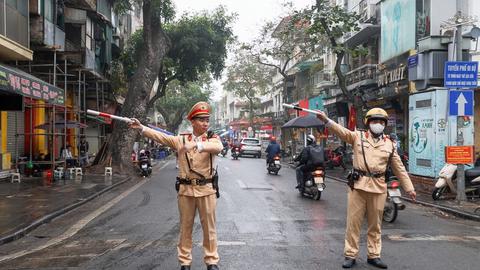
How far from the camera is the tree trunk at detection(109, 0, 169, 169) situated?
887 inches

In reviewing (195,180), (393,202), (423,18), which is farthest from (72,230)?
(423,18)

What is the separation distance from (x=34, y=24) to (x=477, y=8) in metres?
15.9

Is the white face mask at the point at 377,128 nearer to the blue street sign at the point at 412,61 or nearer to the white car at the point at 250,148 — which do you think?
the blue street sign at the point at 412,61

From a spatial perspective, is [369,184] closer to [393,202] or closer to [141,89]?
[393,202]

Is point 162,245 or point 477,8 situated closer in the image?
point 162,245

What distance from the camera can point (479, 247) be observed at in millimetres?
7445

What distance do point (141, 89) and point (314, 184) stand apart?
1203 centimetres

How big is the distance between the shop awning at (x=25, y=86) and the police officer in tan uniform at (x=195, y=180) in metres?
6.68

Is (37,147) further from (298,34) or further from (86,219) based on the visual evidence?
(298,34)

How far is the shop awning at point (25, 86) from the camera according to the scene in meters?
11.0

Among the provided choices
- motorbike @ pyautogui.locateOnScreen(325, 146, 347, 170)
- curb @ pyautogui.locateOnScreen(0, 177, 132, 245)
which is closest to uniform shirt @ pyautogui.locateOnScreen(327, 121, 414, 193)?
curb @ pyautogui.locateOnScreen(0, 177, 132, 245)

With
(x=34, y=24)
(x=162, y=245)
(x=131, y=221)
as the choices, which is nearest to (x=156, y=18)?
(x=34, y=24)

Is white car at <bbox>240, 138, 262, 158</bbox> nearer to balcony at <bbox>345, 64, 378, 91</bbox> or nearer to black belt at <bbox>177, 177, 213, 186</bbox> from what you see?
balcony at <bbox>345, 64, 378, 91</bbox>

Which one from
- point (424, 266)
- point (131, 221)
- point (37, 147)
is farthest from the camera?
point (37, 147)
